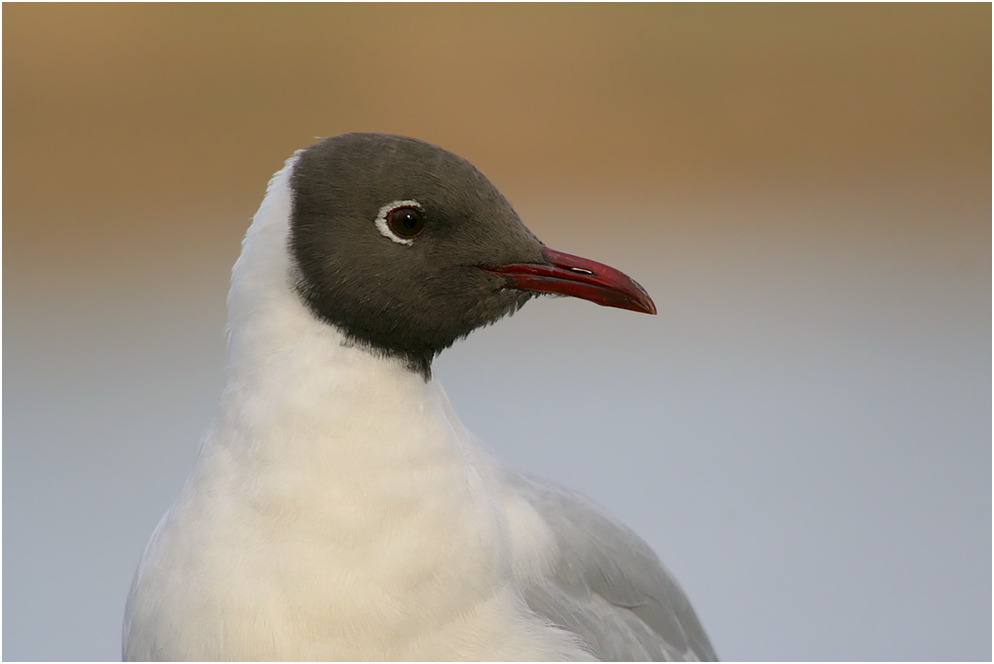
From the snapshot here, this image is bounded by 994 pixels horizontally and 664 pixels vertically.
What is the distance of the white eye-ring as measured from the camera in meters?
1.14

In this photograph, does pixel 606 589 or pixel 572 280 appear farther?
pixel 606 589

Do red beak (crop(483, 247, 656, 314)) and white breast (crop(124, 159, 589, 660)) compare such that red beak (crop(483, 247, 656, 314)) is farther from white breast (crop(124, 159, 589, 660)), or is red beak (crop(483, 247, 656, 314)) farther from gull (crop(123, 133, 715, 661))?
white breast (crop(124, 159, 589, 660))

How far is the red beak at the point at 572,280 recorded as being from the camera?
1.18 metres

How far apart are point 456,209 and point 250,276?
231 millimetres

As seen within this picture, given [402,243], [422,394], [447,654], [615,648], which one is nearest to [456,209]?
[402,243]

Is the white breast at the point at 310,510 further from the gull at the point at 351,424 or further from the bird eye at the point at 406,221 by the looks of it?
the bird eye at the point at 406,221

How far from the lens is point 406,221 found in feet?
3.79

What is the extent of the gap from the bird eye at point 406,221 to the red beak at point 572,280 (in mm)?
85

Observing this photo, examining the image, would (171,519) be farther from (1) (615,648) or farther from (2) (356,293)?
(1) (615,648)

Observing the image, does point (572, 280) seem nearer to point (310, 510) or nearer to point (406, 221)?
point (406, 221)

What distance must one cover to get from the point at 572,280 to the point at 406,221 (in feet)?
0.61

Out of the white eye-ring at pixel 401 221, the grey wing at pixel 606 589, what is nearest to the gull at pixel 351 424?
the white eye-ring at pixel 401 221

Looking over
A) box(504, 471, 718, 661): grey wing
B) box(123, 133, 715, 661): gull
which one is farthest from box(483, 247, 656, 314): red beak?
box(504, 471, 718, 661): grey wing

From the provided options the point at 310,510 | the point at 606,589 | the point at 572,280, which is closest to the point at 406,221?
the point at 572,280
